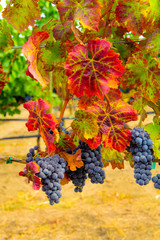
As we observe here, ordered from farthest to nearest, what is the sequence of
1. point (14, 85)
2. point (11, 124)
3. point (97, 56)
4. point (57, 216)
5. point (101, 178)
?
point (11, 124) → point (14, 85) → point (57, 216) → point (101, 178) → point (97, 56)

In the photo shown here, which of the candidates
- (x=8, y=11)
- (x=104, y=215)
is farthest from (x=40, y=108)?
(x=104, y=215)

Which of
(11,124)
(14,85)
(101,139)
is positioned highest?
(101,139)

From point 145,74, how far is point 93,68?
19 centimetres

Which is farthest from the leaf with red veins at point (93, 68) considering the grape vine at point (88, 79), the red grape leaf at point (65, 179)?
the red grape leaf at point (65, 179)

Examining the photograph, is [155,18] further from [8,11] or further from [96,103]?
[8,11]

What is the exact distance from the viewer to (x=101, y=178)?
2.77ft

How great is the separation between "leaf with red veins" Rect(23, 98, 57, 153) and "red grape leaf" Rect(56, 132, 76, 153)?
0.09 m

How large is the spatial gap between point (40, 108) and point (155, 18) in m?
0.36

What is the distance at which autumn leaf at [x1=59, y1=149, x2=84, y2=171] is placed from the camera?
76 centimetres

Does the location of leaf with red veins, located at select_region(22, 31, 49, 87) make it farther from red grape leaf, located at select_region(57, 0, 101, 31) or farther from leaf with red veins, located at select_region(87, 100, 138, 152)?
leaf with red veins, located at select_region(87, 100, 138, 152)

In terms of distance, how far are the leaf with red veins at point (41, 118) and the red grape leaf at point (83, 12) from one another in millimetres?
204

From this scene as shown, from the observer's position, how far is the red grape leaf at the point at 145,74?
736mm

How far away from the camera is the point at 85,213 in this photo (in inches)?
130

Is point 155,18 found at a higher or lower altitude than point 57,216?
higher
